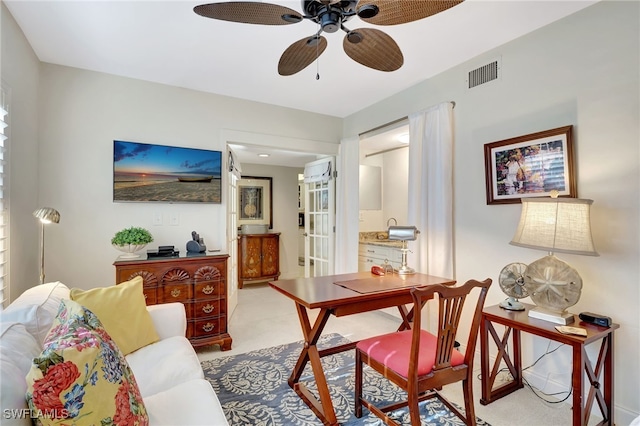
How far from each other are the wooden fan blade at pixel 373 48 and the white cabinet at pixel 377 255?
7.98ft

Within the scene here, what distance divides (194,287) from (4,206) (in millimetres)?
1398

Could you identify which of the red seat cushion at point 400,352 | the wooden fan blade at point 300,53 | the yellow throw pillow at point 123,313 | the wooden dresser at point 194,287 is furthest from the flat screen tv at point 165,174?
the red seat cushion at point 400,352

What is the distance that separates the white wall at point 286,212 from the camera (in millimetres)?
6223

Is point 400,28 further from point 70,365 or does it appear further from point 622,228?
point 70,365

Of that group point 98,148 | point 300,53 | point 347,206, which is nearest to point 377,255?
point 347,206

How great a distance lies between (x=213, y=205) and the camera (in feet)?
11.4

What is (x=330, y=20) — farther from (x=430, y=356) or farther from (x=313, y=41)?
(x=430, y=356)

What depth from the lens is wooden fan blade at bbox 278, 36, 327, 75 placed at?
5.65 feet

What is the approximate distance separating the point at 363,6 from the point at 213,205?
2.61m

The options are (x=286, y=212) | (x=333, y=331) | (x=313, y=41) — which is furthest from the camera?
(x=286, y=212)

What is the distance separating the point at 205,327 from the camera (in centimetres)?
285

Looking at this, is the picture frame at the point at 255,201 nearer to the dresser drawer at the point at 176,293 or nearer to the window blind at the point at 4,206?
the dresser drawer at the point at 176,293

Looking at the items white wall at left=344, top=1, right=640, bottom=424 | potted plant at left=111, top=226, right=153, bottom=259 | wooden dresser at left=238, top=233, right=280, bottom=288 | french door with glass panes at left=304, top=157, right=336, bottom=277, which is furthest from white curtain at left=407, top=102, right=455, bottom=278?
wooden dresser at left=238, top=233, right=280, bottom=288

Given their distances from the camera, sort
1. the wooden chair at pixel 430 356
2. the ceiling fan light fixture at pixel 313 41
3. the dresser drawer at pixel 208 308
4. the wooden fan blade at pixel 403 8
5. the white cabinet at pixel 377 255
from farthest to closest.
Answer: the white cabinet at pixel 377 255
the dresser drawer at pixel 208 308
the ceiling fan light fixture at pixel 313 41
the wooden chair at pixel 430 356
the wooden fan blade at pixel 403 8
